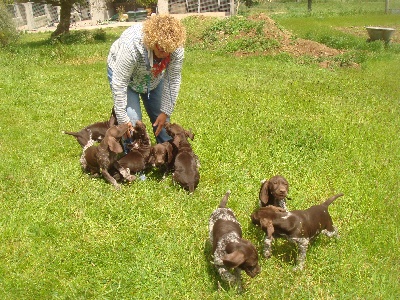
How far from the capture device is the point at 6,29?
20.5 m

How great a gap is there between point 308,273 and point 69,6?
2196cm

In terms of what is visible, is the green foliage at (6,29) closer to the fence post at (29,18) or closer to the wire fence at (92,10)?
the wire fence at (92,10)

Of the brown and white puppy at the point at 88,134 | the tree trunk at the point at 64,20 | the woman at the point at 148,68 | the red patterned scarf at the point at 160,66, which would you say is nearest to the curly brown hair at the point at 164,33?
the woman at the point at 148,68

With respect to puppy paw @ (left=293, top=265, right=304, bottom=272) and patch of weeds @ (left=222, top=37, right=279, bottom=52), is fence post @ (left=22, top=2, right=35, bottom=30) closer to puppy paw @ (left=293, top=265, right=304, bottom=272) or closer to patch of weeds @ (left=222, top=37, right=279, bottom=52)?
patch of weeds @ (left=222, top=37, right=279, bottom=52)

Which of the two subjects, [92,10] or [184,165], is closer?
[184,165]

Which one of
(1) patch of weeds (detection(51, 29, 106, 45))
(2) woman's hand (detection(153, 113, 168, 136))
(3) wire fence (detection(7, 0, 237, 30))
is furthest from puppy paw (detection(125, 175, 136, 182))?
(3) wire fence (detection(7, 0, 237, 30))

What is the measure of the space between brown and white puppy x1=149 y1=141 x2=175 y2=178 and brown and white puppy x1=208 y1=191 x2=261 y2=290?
1.82 metres

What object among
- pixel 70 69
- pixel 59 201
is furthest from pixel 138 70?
pixel 70 69

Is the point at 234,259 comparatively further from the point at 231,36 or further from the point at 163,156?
the point at 231,36

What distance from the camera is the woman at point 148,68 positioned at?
19.3ft

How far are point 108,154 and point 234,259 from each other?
3.25m

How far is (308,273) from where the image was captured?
16.4 ft

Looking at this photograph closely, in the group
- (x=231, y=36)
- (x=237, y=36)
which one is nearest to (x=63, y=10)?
(x=231, y=36)

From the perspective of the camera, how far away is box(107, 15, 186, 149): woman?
5875mm
